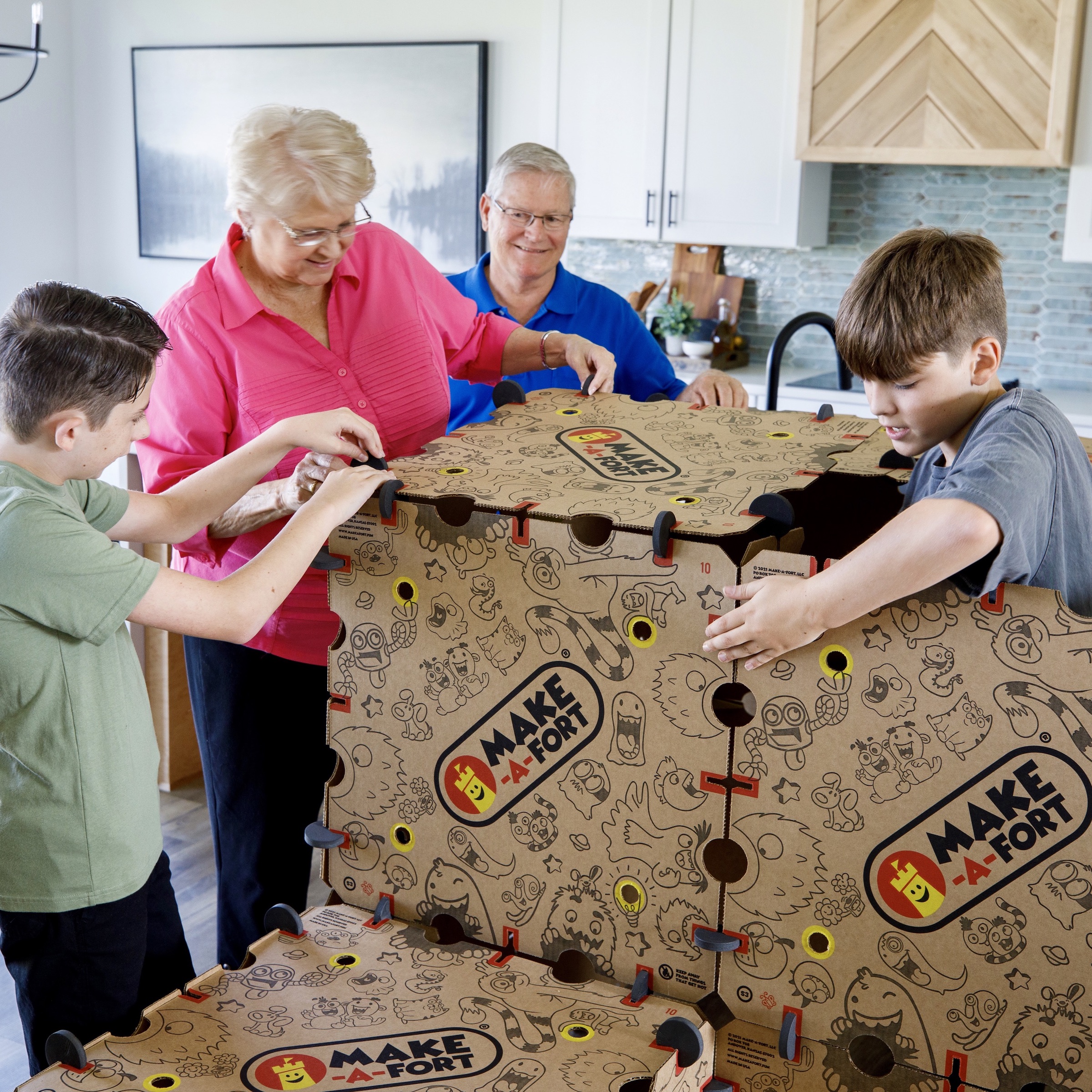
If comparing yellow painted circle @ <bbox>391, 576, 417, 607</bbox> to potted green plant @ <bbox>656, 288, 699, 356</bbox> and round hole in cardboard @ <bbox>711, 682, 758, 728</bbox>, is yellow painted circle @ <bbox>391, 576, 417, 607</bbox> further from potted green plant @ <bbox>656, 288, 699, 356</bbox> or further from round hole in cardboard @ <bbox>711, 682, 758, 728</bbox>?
potted green plant @ <bbox>656, 288, 699, 356</bbox>

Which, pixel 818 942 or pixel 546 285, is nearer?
pixel 818 942

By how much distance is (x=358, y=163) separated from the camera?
1.44 meters

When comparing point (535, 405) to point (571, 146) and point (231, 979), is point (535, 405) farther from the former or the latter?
point (571, 146)

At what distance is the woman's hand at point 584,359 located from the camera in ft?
5.32

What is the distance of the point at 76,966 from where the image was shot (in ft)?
3.80

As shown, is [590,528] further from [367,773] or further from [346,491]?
[367,773]

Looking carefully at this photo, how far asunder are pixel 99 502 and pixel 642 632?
633 millimetres

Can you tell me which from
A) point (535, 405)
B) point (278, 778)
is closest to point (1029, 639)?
point (535, 405)

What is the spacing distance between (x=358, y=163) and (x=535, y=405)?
0.38 meters

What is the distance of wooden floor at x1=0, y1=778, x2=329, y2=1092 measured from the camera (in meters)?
1.95

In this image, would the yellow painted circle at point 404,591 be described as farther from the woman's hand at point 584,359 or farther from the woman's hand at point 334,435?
the woman's hand at point 584,359

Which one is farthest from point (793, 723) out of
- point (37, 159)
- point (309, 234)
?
point (37, 159)

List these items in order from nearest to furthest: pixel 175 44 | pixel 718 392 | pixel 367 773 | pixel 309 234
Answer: pixel 367 773
pixel 309 234
pixel 718 392
pixel 175 44

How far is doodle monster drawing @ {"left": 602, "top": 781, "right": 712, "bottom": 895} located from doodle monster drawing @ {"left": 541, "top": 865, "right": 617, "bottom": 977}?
45mm
